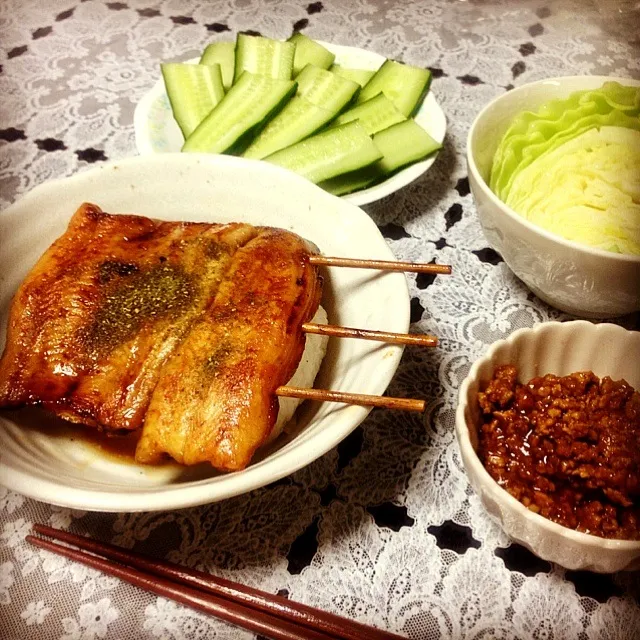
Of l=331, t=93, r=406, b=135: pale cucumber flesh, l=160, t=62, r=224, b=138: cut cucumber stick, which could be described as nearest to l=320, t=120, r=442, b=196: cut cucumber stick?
l=331, t=93, r=406, b=135: pale cucumber flesh

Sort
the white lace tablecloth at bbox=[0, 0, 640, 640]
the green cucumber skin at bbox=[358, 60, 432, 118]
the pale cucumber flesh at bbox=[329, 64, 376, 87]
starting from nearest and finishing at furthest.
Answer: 1. the white lace tablecloth at bbox=[0, 0, 640, 640]
2. the green cucumber skin at bbox=[358, 60, 432, 118]
3. the pale cucumber flesh at bbox=[329, 64, 376, 87]

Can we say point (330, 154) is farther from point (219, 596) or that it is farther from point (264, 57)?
point (219, 596)

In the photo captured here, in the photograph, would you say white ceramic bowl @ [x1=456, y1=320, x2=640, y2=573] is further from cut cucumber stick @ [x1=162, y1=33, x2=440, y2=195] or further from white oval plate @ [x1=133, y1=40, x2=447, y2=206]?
cut cucumber stick @ [x1=162, y1=33, x2=440, y2=195]

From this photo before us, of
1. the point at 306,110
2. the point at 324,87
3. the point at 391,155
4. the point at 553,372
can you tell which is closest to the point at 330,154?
the point at 391,155

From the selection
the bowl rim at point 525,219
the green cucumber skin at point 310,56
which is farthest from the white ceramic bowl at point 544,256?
the green cucumber skin at point 310,56

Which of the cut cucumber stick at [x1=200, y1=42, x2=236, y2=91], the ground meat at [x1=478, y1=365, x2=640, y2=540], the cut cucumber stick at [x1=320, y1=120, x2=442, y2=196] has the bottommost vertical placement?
the ground meat at [x1=478, y1=365, x2=640, y2=540]

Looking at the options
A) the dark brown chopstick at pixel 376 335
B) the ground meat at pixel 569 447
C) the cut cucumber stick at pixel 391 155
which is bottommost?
the ground meat at pixel 569 447

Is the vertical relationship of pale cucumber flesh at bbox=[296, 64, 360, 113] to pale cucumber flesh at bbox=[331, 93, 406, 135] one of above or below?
above

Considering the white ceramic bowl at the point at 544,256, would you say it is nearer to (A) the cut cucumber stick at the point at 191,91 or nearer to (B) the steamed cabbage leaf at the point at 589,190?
(B) the steamed cabbage leaf at the point at 589,190
